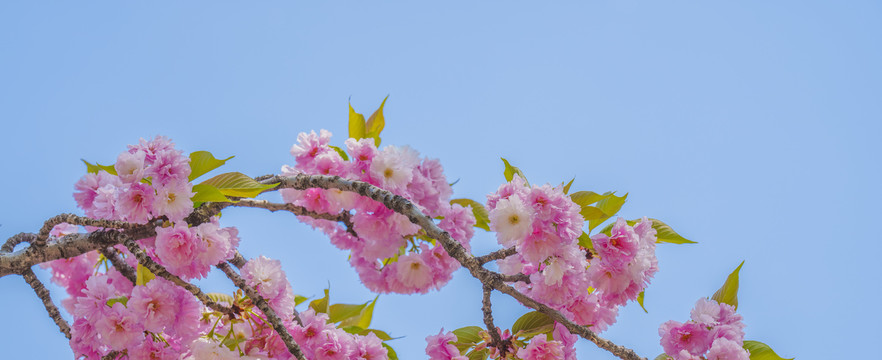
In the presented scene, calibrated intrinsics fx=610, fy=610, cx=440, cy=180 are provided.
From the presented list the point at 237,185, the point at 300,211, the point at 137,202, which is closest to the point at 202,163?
the point at 237,185

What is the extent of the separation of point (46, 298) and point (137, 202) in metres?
0.61

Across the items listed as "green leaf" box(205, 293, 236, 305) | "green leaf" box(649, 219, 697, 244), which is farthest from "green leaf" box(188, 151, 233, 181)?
"green leaf" box(649, 219, 697, 244)

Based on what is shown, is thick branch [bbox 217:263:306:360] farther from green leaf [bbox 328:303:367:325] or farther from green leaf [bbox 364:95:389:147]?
green leaf [bbox 364:95:389:147]

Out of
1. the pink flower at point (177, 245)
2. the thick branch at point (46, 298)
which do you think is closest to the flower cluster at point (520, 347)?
the pink flower at point (177, 245)

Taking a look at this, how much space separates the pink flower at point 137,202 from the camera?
155 cm

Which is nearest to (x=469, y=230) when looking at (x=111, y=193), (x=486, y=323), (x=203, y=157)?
(x=486, y=323)

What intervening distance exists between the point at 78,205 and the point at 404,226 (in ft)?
3.40

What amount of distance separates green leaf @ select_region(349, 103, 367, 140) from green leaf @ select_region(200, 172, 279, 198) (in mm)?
507

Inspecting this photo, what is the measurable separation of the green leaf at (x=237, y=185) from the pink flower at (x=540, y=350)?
0.85 meters

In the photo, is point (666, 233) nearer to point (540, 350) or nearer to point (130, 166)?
point (540, 350)

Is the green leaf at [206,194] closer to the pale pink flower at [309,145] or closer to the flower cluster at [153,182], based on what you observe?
the flower cluster at [153,182]

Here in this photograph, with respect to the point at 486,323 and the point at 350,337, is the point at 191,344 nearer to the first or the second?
the point at 350,337

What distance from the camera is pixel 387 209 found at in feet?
6.59

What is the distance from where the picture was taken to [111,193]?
1.71 metres
